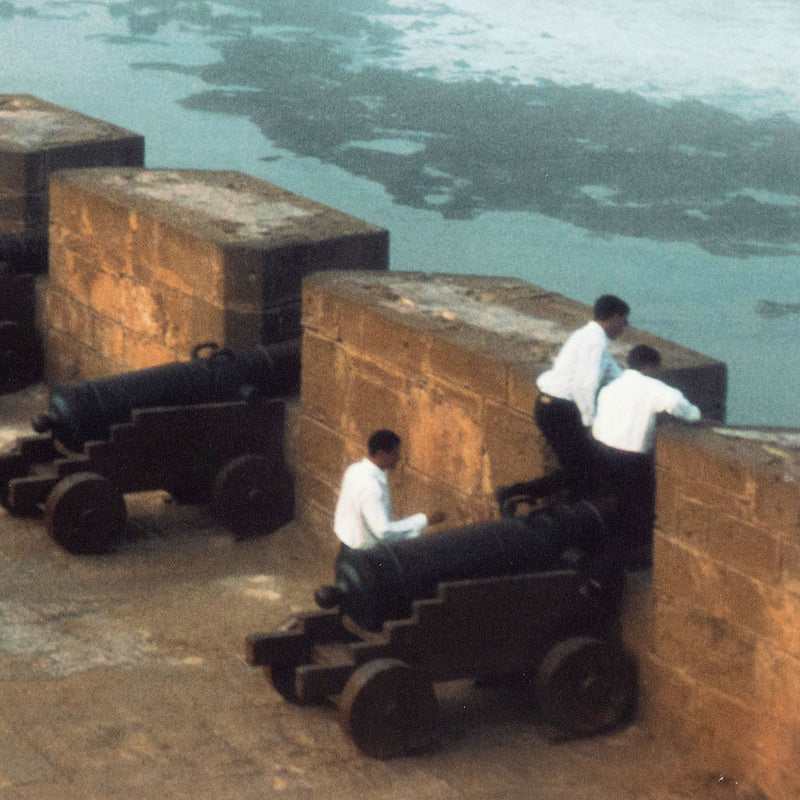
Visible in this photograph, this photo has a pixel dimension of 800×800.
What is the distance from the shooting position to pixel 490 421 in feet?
23.4

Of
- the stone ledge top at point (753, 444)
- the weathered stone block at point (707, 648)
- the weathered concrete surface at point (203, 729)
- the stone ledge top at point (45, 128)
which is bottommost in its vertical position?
the weathered concrete surface at point (203, 729)

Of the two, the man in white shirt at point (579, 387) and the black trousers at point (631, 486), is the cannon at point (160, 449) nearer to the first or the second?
the man in white shirt at point (579, 387)

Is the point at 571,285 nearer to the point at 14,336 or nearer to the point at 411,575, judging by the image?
the point at 14,336

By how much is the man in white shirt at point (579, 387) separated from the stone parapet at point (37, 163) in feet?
21.2

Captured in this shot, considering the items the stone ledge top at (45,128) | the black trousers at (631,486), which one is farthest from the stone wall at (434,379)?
the stone ledge top at (45,128)

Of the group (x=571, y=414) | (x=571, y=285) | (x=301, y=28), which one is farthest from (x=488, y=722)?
(x=301, y=28)

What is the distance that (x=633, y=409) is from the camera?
20.6ft

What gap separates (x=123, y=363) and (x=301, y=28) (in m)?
16.7

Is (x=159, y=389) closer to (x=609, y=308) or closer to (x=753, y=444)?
(x=609, y=308)

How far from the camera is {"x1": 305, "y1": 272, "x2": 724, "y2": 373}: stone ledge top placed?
23.8 feet

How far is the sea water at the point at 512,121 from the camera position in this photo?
22766mm

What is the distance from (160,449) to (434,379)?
181 centimetres

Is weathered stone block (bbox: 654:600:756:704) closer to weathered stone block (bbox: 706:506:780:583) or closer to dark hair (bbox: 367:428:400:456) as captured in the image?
weathered stone block (bbox: 706:506:780:583)

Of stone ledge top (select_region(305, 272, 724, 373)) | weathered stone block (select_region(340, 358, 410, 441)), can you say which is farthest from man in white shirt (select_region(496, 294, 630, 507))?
weathered stone block (select_region(340, 358, 410, 441))
